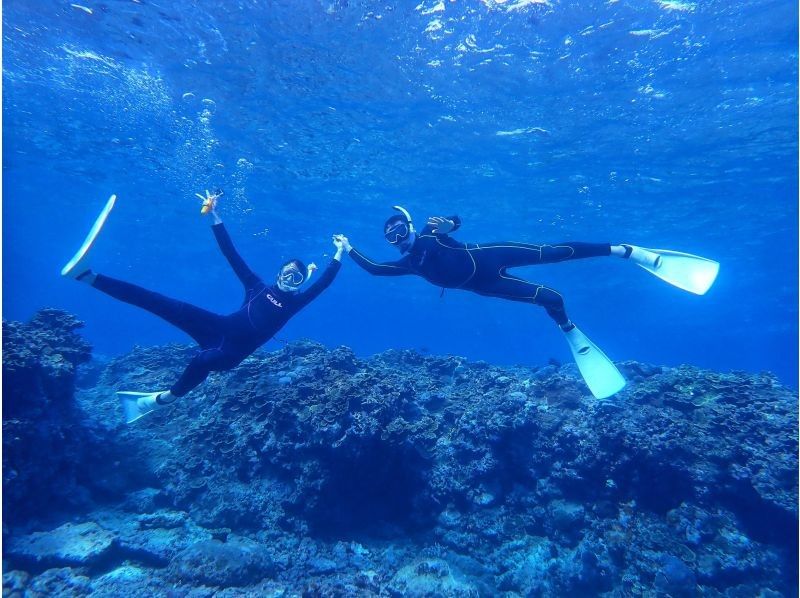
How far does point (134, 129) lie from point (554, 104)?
19076 mm

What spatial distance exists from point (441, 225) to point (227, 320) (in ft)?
12.7

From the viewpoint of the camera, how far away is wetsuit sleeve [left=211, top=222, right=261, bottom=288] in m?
7.47

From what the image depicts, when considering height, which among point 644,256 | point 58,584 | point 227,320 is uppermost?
point 644,256

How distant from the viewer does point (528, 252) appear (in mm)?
7781

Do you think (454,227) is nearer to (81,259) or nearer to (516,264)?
(516,264)

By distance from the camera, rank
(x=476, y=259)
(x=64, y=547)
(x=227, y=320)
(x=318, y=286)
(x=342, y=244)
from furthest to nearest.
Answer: (x=342, y=244) → (x=476, y=259) → (x=318, y=286) → (x=227, y=320) → (x=64, y=547)

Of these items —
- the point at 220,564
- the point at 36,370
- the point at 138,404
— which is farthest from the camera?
the point at 138,404

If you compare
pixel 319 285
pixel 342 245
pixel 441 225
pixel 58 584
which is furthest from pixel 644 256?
pixel 58 584

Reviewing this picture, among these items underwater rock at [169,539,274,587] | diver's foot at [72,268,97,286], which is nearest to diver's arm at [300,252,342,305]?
diver's foot at [72,268,97,286]

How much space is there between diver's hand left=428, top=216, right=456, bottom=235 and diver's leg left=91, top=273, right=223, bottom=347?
152 inches

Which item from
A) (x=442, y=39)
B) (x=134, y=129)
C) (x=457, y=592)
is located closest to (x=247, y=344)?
(x=457, y=592)

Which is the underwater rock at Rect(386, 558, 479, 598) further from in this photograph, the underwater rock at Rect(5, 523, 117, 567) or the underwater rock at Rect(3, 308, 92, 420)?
the underwater rock at Rect(3, 308, 92, 420)

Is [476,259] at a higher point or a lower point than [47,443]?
higher

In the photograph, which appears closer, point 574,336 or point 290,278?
point 290,278
